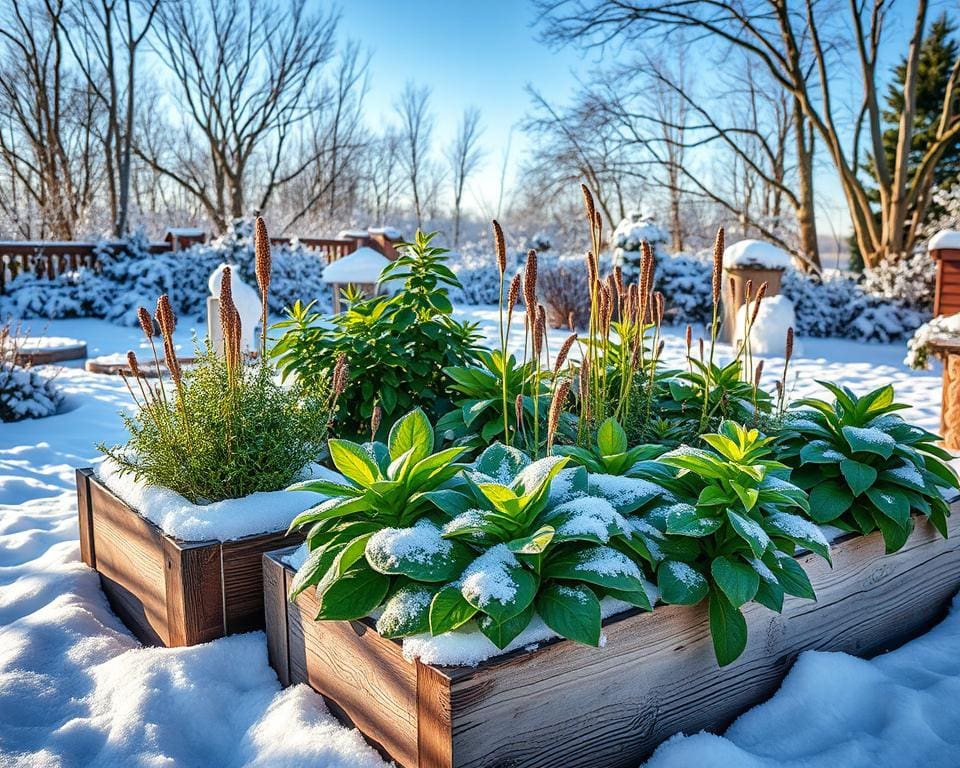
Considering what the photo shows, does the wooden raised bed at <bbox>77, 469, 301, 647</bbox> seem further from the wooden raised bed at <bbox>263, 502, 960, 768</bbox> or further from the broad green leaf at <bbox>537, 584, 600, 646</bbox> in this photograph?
the broad green leaf at <bbox>537, 584, 600, 646</bbox>

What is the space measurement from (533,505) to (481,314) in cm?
1070

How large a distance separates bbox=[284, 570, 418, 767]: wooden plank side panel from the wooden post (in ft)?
25.6

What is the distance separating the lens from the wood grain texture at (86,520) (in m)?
2.32

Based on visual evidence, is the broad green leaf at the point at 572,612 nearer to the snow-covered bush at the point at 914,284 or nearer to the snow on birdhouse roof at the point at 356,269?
the snow on birdhouse roof at the point at 356,269

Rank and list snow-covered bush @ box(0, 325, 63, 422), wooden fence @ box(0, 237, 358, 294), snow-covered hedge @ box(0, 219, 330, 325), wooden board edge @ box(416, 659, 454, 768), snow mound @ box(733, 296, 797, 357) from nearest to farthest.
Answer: wooden board edge @ box(416, 659, 454, 768) < snow-covered bush @ box(0, 325, 63, 422) < snow mound @ box(733, 296, 797, 357) < snow-covered hedge @ box(0, 219, 330, 325) < wooden fence @ box(0, 237, 358, 294)

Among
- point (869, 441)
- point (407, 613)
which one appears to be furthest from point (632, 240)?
point (407, 613)

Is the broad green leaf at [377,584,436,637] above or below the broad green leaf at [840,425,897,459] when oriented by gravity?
below

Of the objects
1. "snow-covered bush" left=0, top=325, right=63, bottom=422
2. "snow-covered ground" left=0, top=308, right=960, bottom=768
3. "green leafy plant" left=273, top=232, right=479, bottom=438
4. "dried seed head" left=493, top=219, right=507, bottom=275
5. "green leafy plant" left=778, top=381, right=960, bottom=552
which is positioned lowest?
"snow-covered ground" left=0, top=308, right=960, bottom=768

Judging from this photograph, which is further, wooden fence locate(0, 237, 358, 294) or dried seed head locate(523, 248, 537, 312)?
wooden fence locate(0, 237, 358, 294)

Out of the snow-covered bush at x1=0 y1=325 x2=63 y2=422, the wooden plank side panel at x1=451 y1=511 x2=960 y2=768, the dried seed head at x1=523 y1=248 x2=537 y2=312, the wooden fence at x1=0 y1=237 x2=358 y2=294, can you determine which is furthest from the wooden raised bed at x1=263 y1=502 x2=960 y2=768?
the wooden fence at x1=0 y1=237 x2=358 y2=294

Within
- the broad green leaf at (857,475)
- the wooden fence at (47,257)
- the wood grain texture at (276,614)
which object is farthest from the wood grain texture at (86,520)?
the wooden fence at (47,257)

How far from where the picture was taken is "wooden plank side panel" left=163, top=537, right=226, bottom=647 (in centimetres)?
171

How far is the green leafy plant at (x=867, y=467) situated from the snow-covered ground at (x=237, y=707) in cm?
33

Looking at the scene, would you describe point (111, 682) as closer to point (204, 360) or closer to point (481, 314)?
point (204, 360)
